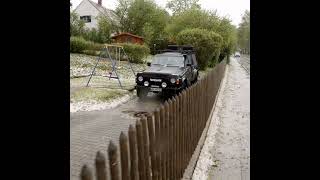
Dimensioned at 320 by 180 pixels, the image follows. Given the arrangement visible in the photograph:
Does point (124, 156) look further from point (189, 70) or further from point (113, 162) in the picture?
point (189, 70)

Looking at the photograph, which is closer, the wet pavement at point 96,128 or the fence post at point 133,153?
the fence post at point 133,153

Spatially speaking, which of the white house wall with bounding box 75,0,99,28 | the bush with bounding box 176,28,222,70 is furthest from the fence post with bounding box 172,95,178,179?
the white house wall with bounding box 75,0,99,28

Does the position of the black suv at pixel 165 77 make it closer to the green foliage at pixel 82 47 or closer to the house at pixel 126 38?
the green foliage at pixel 82 47

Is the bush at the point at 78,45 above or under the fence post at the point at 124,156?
above

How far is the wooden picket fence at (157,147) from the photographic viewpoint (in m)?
2.47

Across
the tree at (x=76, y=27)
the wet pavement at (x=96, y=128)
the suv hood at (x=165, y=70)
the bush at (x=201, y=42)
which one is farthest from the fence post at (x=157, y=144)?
the tree at (x=76, y=27)

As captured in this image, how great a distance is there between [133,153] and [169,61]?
11542mm

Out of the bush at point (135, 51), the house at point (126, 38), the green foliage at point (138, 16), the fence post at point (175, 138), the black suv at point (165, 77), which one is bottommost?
the fence post at point (175, 138)

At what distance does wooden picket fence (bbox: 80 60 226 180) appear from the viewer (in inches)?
97.3

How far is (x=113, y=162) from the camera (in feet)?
7.98

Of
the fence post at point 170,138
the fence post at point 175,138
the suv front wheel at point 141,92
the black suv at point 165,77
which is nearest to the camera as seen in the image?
the fence post at point 170,138

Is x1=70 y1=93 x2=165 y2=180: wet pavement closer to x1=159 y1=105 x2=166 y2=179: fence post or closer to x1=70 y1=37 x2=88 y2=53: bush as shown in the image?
x1=159 y1=105 x2=166 y2=179: fence post

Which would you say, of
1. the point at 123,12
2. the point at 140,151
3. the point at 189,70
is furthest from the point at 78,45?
the point at 140,151
